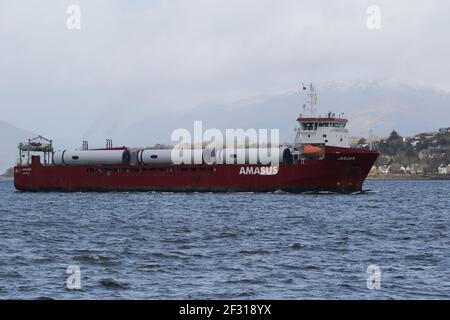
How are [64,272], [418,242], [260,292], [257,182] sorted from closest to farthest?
[260,292]
[64,272]
[418,242]
[257,182]

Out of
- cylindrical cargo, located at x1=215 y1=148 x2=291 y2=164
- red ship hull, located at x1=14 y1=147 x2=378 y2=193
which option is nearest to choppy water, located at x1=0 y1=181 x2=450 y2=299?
red ship hull, located at x1=14 y1=147 x2=378 y2=193

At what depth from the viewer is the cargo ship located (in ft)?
235

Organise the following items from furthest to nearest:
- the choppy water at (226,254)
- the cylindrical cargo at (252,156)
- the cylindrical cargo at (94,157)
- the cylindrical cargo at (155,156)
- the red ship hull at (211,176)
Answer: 1. the cylindrical cargo at (94,157)
2. the cylindrical cargo at (155,156)
3. the cylindrical cargo at (252,156)
4. the red ship hull at (211,176)
5. the choppy water at (226,254)

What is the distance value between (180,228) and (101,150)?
156ft

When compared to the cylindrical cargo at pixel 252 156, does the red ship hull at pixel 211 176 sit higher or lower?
lower

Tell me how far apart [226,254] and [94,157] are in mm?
57459

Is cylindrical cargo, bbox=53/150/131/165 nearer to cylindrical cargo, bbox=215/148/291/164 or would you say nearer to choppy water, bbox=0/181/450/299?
cylindrical cargo, bbox=215/148/291/164

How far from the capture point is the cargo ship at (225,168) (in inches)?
2822

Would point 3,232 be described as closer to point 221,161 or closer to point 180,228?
point 180,228

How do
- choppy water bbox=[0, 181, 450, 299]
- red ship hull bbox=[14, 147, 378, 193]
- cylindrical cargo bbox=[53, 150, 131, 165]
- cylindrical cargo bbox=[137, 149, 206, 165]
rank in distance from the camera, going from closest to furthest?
choppy water bbox=[0, 181, 450, 299], red ship hull bbox=[14, 147, 378, 193], cylindrical cargo bbox=[137, 149, 206, 165], cylindrical cargo bbox=[53, 150, 131, 165]

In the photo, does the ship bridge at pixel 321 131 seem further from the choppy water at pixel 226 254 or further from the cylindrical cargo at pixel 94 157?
the choppy water at pixel 226 254

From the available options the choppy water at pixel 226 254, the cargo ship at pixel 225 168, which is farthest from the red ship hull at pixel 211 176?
the choppy water at pixel 226 254
